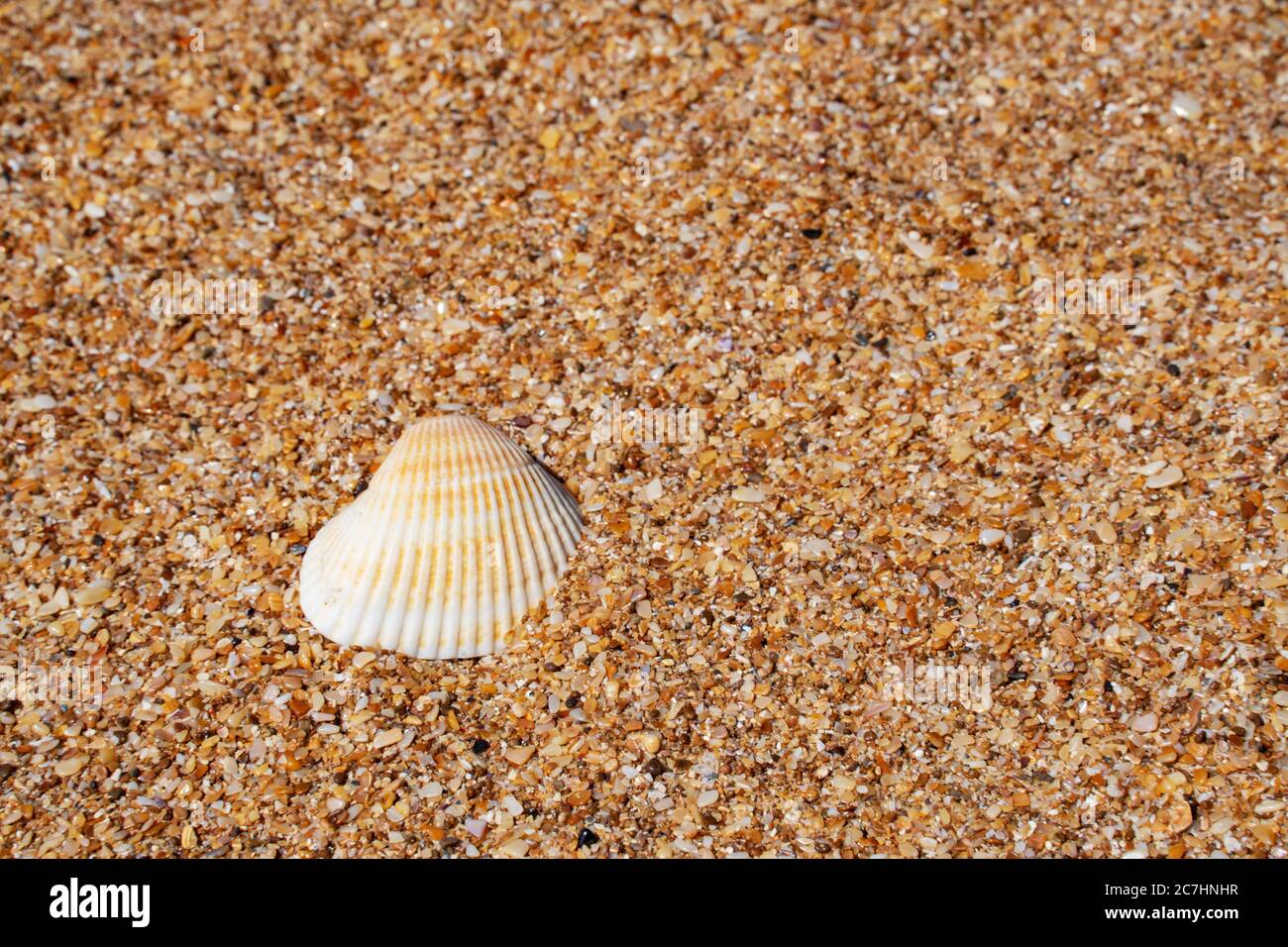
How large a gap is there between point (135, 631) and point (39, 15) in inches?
133

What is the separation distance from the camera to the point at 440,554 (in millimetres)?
3316

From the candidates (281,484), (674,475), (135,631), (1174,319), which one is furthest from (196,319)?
(1174,319)

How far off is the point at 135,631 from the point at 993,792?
2.57 meters

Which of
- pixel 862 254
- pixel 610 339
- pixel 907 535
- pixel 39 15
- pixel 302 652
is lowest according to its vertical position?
pixel 302 652

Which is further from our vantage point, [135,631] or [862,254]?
[862,254]

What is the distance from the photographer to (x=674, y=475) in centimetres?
364

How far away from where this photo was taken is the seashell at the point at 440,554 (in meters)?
3.29

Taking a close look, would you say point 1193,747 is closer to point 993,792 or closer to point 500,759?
point 993,792

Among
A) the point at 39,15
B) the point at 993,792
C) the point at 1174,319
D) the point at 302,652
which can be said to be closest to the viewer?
the point at 993,792

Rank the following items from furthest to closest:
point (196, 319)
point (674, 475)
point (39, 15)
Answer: point (39, 15), point (196, 319), point (674, 475)

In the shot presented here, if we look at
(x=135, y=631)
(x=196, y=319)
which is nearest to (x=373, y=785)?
(x=135, y=631)

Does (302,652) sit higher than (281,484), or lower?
lower

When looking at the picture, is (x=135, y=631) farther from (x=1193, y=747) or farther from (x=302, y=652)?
(x=1193, y=747)

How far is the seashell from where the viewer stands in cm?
329
